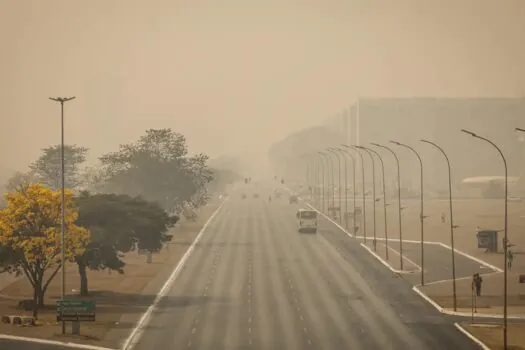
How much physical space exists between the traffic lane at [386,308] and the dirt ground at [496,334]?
0.97 metres

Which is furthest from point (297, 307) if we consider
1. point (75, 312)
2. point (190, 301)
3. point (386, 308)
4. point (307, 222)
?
point (307, 222)

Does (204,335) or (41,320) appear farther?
(41,320)

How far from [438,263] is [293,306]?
35.4 meters

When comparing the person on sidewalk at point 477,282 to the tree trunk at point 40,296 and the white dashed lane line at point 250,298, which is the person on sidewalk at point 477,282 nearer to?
the white dashed lane line at point 250,298

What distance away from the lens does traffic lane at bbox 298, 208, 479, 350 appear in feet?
219

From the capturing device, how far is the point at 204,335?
69625 millimetres

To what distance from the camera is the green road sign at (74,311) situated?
71125 millimetres

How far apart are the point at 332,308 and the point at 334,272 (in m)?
25.9

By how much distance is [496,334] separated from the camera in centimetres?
6750

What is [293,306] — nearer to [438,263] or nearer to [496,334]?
[496,334]

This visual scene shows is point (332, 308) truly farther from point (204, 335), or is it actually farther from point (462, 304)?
point (204, 335)

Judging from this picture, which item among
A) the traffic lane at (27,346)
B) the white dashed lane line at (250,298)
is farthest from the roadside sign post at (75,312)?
the white dashed lane line at (250,298)

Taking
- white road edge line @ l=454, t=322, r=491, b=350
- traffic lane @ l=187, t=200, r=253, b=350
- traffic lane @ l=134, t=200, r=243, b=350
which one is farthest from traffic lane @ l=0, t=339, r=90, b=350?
white road edge line @ l=454, t=322, r=491, b=350

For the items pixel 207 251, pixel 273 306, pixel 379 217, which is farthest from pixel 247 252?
pixel 379 217
